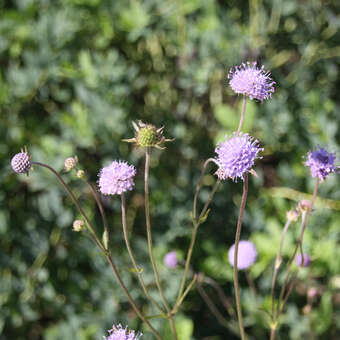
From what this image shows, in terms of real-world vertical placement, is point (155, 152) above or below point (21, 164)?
above

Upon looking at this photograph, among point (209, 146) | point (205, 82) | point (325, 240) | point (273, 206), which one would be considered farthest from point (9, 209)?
point (325, 240)

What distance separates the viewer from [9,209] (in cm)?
247

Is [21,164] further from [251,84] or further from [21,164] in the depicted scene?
[251,84]

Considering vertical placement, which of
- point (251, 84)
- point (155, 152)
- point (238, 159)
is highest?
point (155, 152)

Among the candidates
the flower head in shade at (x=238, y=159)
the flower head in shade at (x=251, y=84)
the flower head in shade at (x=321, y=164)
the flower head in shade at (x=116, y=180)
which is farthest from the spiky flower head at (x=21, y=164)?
the flower head in shade at (x=321, y=164)

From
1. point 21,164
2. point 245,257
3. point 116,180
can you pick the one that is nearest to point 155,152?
point 245,257

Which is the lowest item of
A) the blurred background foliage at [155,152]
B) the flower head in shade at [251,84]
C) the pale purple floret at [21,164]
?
the pale purple floret at [21,164]

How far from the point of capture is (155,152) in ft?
8.84

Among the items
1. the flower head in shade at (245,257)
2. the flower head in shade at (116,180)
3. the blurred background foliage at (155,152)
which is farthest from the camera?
the blurred background foliage at (155,152)

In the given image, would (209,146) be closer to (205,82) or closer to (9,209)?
(205,82)

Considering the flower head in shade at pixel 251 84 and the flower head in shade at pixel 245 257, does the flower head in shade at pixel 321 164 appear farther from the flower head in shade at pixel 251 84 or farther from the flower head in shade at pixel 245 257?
the flower head in shade at pixel 245 257

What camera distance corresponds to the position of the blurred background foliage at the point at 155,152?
2.28 meters

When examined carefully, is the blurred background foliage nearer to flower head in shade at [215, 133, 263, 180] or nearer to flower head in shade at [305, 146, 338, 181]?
flower head in shade at [305, 146, 338, 181]

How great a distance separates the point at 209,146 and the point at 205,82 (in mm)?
431
